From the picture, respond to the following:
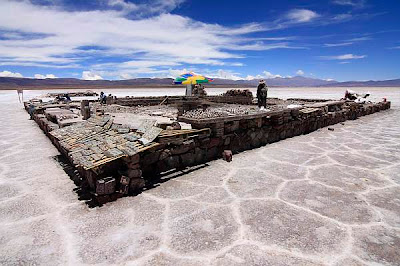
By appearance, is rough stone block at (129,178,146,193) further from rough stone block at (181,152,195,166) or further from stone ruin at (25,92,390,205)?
rough stone block at (181,152,195,166)

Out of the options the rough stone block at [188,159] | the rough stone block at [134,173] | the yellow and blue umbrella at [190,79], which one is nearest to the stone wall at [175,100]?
the yellow and blue umbrella at [190,79]

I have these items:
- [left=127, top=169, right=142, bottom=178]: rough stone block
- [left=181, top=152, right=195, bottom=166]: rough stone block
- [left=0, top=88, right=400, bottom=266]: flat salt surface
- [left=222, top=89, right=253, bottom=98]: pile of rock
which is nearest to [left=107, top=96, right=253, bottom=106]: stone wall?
[left=222, top=89, right=253, bottom=98]: pile of rock

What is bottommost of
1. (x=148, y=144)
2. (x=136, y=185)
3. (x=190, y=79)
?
(x=136, y=185)

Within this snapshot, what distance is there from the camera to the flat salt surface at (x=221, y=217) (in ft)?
11.8

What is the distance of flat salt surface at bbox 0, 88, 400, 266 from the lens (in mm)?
3584

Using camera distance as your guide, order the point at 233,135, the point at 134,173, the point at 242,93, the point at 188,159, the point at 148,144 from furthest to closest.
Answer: the point at 242,93 < the point at 233,135 < the point at 188,159 < the point at 148,144 < the point at 134,173

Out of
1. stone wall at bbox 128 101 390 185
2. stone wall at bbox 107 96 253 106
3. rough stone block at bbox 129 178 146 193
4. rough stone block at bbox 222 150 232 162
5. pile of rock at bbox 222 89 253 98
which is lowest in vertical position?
rough stone block at bbox 129 178 146 193

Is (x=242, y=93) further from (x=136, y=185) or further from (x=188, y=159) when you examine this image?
(x=136, y=185)

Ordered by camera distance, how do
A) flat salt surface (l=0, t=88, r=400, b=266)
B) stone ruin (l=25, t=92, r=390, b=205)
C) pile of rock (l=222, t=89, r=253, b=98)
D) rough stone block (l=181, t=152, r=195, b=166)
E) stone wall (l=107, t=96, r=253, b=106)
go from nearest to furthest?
flat salt surface (l=0, t=88, r=400, b=266)
stone ruin (l=25, t=92, r=390, b=205)
rough stone block (l=181, t=152, r=195, b=166)
stone wall (l=107, t=96, r=253, b=106)
pile of rock (l=222, t=89, r=253, b=98)

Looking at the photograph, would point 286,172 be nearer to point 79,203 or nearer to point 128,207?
point 128,207

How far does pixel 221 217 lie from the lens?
14.8ft

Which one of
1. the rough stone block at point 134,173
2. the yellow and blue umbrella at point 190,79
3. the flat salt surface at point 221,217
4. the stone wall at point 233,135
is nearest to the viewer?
the flat salt surface at point 221,217

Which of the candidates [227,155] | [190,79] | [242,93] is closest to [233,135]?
[227,155]

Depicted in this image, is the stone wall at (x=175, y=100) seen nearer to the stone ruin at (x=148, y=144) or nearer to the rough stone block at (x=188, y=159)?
the stone ruin at (x=148, y=144)
